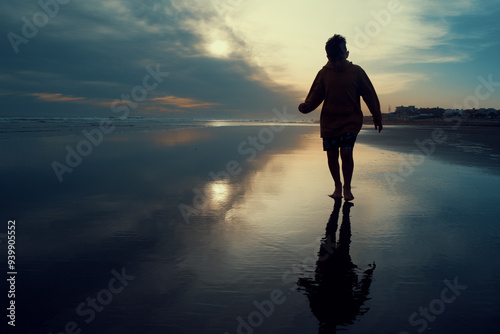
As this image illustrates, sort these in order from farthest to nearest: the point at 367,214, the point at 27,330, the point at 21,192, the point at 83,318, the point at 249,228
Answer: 1. the point at 21,192
2. the point at 367,214
3. the point at 249,228
4. the point at 83,318
5. the point at 27,330

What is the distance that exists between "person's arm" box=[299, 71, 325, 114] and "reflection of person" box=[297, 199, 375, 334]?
9.21 ft

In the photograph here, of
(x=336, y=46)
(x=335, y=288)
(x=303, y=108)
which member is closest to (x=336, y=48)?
(x=336, y=46)

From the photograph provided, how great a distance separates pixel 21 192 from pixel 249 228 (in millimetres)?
3527

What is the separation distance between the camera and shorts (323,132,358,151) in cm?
486

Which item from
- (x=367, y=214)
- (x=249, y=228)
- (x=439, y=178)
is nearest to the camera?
(x=249, y=228)

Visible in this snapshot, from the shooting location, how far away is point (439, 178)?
6.12 metres

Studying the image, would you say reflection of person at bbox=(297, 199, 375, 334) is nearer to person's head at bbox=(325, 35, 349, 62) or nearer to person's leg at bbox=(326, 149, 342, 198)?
person's leg at bbox=(326, 149, 342, 198)

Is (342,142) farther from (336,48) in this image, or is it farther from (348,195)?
(336,48)

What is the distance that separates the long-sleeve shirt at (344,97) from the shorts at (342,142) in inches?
2.4

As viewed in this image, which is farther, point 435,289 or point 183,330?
point 435,289

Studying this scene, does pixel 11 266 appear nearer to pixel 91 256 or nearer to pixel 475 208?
pixel 91 256

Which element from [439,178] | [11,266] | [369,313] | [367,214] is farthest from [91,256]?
[439,178]

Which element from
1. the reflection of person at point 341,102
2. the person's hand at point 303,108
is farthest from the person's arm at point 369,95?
the person's hand at point 303,108

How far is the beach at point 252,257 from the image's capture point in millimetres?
1771
